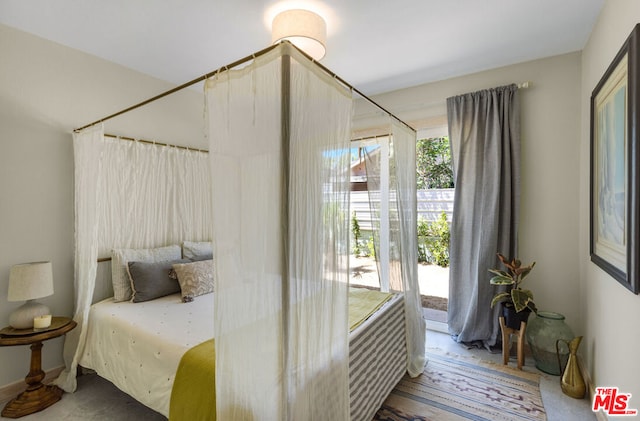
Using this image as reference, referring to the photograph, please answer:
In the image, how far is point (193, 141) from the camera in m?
3.44

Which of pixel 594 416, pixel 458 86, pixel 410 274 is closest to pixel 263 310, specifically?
pixel 410 274

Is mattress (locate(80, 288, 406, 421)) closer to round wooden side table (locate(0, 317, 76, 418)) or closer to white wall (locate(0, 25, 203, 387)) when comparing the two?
round wooden side table (locate(0, 317, 76, 418))

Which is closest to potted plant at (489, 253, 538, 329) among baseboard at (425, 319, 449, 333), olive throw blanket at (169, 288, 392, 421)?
baseboard at (425, 319, 449, 333)

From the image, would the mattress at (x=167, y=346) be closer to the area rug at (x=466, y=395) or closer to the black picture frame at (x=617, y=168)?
the area rug at (x=466, y=395)

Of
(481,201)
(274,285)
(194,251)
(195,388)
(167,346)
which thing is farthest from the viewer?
(194,251)

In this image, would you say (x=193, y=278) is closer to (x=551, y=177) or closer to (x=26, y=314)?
(x=26, y=314)

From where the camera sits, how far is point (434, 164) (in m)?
3.40

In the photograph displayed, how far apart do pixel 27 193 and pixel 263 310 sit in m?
2.31

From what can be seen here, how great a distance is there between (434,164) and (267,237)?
271cm

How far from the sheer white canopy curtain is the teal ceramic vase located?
286 centimetres

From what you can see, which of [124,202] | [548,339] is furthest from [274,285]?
[548,339]

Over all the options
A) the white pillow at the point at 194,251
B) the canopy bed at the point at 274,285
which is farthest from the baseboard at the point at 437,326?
the white pillow at the point at 194,251

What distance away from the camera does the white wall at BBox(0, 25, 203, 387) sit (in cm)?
219

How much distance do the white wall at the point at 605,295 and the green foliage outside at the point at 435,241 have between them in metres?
1.15
